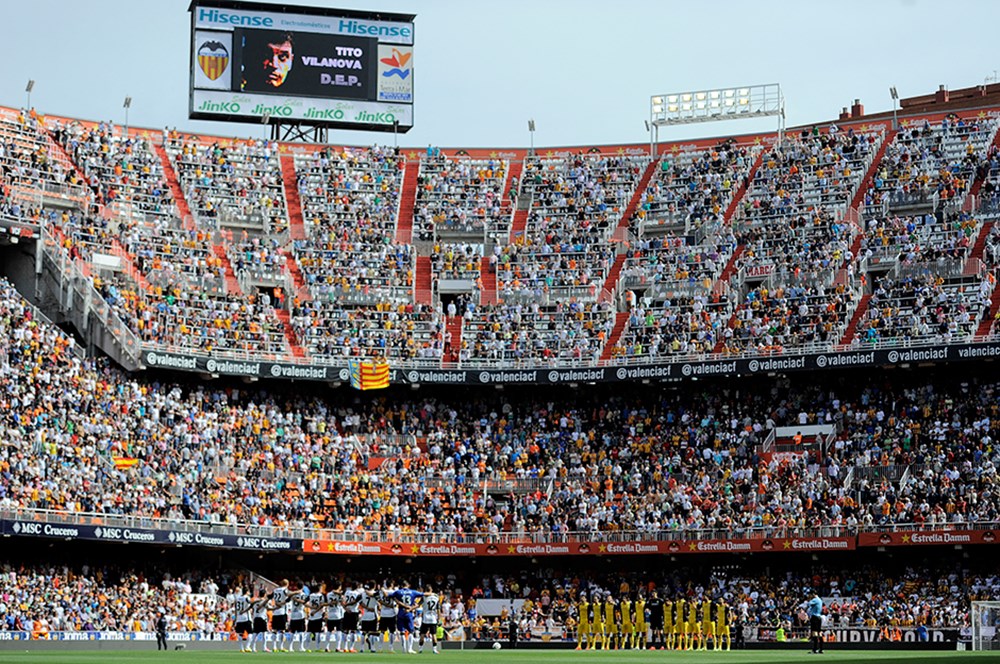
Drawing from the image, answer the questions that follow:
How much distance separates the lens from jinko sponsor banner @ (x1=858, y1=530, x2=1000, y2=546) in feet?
178

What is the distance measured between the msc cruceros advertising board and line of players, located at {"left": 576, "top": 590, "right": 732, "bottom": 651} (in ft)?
110

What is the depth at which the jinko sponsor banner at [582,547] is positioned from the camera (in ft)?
188

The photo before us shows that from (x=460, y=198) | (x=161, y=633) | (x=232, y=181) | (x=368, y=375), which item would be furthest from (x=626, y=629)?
(x=232, y=181)

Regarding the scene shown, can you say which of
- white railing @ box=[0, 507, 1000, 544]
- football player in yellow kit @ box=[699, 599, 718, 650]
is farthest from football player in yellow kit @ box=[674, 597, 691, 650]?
white railing @ box=[0, 507, 1000, 544]

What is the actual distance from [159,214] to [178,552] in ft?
54.4

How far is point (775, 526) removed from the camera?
190 feet

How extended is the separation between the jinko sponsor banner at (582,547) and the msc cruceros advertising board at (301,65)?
2423cm

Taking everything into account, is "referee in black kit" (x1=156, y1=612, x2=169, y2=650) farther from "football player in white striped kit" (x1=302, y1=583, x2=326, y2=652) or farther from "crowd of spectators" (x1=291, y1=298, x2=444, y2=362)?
"crowd of spectators" (x1=291, y1=298, x2=444, y2=362)

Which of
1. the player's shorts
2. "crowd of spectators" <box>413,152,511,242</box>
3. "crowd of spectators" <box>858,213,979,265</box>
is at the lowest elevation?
the player's shorts

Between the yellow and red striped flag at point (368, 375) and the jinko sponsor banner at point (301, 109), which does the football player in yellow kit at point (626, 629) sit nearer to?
the yellow and red striped flag at point (368, 375)

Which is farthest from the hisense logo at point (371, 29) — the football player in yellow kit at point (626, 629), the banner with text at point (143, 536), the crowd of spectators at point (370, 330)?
the football player in yellow kit at point (626, 629)

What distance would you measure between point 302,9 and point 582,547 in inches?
1201

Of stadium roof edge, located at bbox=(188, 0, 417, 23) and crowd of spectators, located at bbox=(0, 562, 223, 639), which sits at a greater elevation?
stadium roof edge, located at bbox=(188, 0, 417, 23)

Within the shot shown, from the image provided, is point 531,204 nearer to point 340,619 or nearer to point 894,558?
point 894,558
